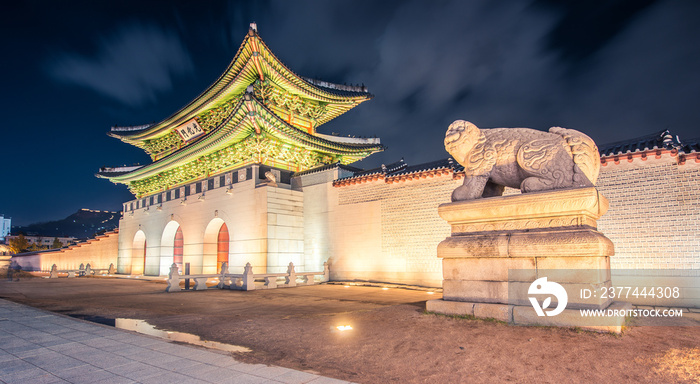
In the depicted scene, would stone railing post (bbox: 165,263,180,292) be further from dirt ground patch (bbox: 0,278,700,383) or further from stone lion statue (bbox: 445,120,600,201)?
stone lion statue (bbox: 445,120,600,201)

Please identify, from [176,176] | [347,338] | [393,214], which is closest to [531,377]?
[347,338]

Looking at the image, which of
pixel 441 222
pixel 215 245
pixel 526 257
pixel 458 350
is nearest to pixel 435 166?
pixel 441 222

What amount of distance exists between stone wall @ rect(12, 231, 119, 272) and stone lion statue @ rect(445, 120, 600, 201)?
1205 inches

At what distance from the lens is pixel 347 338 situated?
178 inches

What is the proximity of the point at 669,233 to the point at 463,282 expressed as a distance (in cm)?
A: 807

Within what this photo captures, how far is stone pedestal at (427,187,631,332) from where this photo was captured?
3.96 meters

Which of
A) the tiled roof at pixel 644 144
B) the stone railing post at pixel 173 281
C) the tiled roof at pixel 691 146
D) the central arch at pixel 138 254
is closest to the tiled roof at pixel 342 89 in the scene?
the stone railing post at pixel 173 281

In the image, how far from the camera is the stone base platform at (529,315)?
147 inches

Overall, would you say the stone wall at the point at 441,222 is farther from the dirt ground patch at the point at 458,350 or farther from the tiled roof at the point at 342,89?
the tiled roof at the point at 342,89

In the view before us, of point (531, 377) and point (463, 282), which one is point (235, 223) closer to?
point (463, 282)

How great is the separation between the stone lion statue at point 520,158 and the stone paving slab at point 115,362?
3.50 meters

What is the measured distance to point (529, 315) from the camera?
4.11 meters

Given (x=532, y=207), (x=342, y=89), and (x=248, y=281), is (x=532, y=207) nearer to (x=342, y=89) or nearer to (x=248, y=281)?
(x=248, y=281)

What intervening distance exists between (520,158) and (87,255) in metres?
35.1
